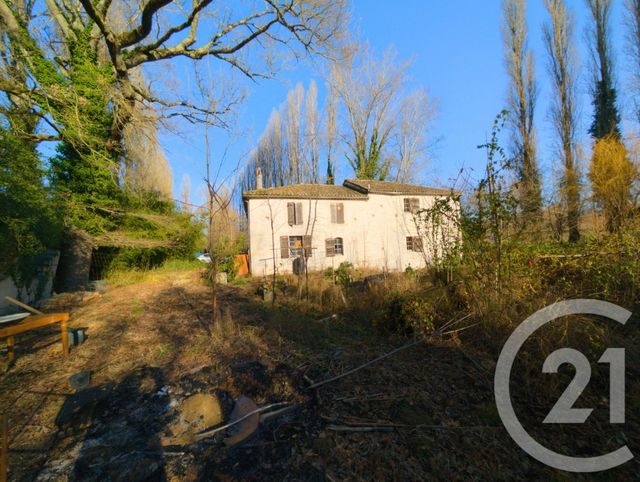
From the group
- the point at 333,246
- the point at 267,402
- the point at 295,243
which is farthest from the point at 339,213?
the point at 267,402

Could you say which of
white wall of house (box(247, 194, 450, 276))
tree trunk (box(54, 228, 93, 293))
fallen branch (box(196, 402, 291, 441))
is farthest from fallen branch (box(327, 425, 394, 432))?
white wall of house (box(247, 194, 450, 276))

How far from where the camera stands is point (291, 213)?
52.6 ft

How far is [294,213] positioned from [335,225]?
275cm

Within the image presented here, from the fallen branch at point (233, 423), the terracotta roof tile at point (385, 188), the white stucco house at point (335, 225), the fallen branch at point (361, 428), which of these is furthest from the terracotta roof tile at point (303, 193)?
the fallen branch at point (361, 428)

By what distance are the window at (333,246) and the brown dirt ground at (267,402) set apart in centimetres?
1169

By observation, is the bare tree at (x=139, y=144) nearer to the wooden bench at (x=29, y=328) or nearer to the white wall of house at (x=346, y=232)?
the white wall of house at (x=346, y=232)

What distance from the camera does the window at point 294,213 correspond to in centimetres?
1597

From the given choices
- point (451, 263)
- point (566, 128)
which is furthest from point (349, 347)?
point (566, 128)

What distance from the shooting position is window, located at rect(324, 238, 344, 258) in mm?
16484

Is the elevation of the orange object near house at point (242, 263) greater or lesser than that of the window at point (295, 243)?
lesser

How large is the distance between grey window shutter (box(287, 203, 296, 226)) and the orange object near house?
11.3ft

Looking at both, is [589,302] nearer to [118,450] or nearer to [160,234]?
[118,450]

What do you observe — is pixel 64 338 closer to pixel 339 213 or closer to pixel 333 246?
pixel 333 246

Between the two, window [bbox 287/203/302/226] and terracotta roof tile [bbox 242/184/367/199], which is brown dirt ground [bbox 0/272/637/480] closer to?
terracotta roof tile [bbox 242/184/367/199]
